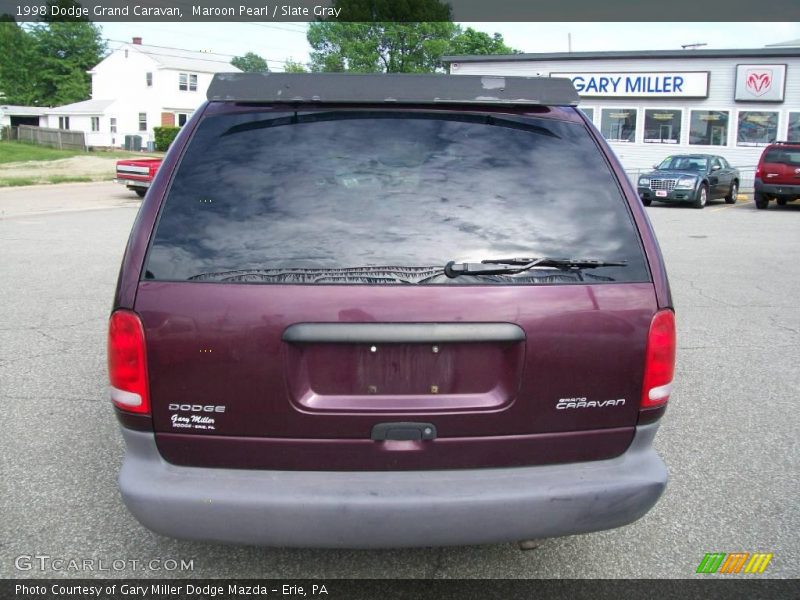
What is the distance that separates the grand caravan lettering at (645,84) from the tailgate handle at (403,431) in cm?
3367

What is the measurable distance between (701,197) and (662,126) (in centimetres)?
1239

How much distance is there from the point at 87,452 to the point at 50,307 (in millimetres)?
4140

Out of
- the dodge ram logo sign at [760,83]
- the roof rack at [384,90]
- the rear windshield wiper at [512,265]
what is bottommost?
the rear windshield wiper at [512,265]

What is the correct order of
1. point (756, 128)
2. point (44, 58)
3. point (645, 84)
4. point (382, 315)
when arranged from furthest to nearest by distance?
1. point (44, 58)
2. point (645, 84)
3. point (756, 128)
4. point (382, 315)

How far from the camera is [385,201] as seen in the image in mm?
2705

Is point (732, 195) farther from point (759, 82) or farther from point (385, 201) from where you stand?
point (385, 201)

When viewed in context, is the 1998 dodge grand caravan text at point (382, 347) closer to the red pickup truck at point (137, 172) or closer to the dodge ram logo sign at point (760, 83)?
the red pickup truck at point (137, 172)

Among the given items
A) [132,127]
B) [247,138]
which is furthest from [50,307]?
[132,127]

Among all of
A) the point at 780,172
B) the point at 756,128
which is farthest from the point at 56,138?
the point at 780,172

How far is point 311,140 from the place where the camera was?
2.82 m

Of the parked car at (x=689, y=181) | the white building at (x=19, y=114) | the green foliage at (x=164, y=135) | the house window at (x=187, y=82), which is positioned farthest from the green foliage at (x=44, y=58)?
the parked car at (x=689, y=181)

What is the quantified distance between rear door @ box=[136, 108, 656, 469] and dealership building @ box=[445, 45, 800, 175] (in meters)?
30.7

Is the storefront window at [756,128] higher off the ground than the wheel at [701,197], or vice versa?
the storefront window at [756,128]

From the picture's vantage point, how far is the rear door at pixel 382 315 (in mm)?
2564
